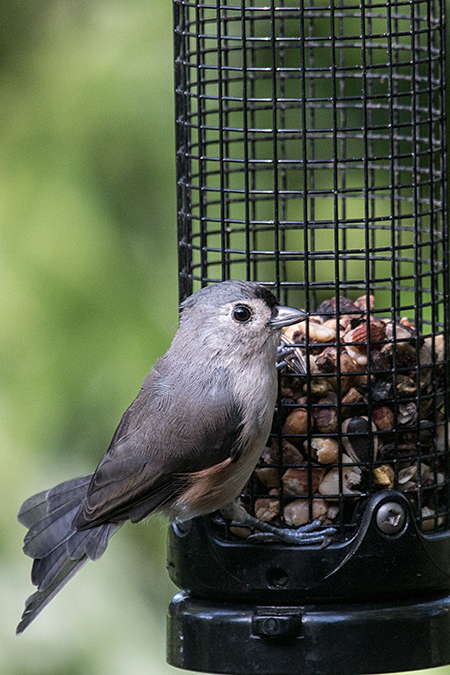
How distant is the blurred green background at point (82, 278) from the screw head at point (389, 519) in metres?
1.30

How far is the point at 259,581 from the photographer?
11.6 feet

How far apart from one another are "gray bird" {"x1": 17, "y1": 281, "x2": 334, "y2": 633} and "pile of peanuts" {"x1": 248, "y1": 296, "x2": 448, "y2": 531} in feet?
0.51

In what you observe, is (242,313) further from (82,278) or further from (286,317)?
(82,278)

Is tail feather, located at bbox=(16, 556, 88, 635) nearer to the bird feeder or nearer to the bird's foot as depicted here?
the bird feeder

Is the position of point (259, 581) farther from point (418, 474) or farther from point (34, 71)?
point (34, 71)

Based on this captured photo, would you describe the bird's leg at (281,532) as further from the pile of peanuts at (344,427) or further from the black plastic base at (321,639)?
the black plastic base at (321,639)

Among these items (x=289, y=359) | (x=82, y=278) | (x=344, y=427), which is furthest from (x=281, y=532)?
(x=82, y=278)

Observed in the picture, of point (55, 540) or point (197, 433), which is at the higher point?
point (197, 433)

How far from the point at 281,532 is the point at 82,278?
5.10 ft

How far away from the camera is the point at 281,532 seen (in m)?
3.54

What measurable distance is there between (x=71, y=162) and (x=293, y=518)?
1964 millimetres

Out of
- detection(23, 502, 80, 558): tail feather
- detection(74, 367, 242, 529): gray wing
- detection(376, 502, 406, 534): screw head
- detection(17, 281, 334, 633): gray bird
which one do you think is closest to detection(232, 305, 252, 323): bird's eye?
detection(17, 281, 334, 633): gray bird

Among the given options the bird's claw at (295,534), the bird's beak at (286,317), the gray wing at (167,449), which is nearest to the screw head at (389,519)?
the bird's claw at (295,534)

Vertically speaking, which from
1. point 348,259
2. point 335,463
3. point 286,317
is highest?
point 348,259
